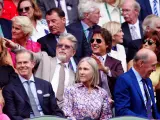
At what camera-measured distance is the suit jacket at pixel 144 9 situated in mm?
15266

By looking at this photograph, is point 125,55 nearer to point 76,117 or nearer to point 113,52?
point 113,52

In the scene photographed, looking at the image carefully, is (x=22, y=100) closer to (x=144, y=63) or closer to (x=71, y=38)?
(x=71, y=38)

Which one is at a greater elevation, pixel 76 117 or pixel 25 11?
pixel 25 11

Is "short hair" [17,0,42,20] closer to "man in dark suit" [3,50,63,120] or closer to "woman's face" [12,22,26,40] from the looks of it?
"woman's face" [12,22,26,40]

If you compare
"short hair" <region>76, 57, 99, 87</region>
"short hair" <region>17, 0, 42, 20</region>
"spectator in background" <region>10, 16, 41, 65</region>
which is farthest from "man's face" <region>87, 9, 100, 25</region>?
"short hair" <region>76, 57, 99, 87</region>

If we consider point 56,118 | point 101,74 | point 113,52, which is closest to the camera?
point 56,118

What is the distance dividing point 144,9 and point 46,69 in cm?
374

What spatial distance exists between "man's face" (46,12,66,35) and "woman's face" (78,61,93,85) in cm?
142

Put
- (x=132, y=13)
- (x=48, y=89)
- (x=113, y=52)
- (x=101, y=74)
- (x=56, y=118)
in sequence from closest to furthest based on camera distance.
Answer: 1. (x=56, y=118)
2. (x=48, y=89)
3. (x=101, y=74)
4. (x=113, y=52)
5. (x=132, y=13)

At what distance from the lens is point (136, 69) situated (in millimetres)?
11734

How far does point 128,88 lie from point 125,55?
6.09ft

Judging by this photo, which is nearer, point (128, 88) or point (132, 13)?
point (128, 88)

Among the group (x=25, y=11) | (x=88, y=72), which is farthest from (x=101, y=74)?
(x=25, y=11)

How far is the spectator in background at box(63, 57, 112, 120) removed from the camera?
1148 cm
